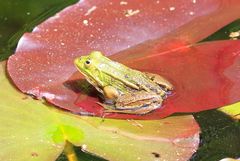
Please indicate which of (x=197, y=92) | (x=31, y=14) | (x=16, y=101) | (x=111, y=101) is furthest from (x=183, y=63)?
(x=31, y=14)

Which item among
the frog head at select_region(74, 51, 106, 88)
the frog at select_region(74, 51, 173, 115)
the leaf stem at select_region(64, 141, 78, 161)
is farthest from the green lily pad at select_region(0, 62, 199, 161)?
the frog head at select_region(74, 51, 106, 88)

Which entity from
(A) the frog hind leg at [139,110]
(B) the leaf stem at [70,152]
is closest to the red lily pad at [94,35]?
(A) the frog hind leg at [139,110]

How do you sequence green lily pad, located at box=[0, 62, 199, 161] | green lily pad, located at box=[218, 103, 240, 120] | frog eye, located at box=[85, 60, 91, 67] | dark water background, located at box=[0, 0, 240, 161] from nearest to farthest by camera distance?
green lily pad, located at box=[0, 62, 199, 161] < dark water background, located at box=[0, 0, 240, 161] < green lily pad, located at box=[218, 103, 240, 120] < frog eye, located at box=[85, 60, 91, 67]

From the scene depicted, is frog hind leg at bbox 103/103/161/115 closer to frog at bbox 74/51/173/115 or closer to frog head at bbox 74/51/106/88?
frog at bbox 74/51/173/115

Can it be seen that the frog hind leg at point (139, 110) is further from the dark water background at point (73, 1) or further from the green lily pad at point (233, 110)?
the green lily pad at point (233, 110)

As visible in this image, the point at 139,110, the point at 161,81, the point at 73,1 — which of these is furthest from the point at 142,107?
the point at 73,1

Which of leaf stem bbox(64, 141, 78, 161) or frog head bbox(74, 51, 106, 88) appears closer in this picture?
leaf stem bbox(64, 141, 78, 161)

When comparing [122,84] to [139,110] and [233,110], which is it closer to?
[139,110]

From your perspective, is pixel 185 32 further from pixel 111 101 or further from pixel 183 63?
pixel 111 101

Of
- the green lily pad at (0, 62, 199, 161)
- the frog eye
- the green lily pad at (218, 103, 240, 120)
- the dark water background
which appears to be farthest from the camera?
the frog eye
